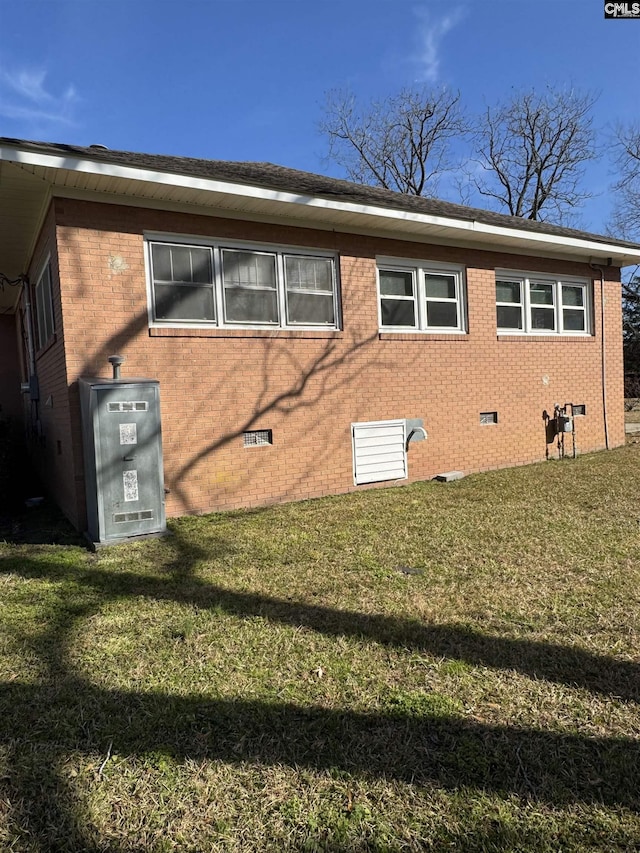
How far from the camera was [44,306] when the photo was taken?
8.00m

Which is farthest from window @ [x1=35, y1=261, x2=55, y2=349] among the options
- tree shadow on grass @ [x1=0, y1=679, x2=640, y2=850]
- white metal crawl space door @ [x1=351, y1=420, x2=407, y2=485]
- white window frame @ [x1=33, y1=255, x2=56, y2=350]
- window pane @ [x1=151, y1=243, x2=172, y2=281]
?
tree shadow on grass @ [x1=0, y1=679, x2=640, y2=850]

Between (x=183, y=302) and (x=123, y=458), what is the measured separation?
7.70 ft

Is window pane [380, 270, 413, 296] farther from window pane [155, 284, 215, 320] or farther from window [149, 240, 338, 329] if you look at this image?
window pane [155, 284, 215, 320]

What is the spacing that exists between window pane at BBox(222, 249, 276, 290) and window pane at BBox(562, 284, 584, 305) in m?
6.50

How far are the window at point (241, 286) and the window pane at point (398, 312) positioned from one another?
962mm

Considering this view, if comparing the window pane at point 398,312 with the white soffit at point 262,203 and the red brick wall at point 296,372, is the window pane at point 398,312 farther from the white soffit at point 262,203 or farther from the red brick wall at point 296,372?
the white soffit at point 262,203

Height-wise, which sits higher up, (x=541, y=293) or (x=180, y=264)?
(x=541, y=293)

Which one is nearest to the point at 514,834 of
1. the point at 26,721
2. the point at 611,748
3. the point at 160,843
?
the point at 611,748

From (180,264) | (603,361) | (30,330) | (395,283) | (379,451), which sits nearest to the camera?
(180,264)

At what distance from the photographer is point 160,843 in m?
1.95

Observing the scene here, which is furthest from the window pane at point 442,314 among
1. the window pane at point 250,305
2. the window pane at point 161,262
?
the window pane at point 161,262

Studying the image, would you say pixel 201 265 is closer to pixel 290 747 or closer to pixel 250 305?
pixel 250 305

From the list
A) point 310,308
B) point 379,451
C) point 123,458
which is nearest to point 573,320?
point 379,451

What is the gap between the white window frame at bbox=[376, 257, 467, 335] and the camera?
8.66 m
